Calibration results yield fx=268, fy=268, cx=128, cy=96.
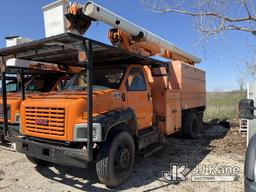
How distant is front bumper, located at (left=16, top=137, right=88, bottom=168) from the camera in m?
4.38

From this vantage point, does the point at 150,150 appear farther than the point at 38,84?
No

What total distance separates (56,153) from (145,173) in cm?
208

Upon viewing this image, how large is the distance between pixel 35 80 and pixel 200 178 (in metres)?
6.31

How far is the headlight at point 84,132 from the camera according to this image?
4387mm

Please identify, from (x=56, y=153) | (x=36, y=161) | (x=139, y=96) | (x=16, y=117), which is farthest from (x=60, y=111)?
(x=16, y=117)

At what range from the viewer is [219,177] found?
5.49 m

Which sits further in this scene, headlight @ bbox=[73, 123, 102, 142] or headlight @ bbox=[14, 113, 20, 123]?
headlight @ bbox=[14, 113, 20, 123]

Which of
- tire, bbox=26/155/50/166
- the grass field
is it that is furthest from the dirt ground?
the grass field

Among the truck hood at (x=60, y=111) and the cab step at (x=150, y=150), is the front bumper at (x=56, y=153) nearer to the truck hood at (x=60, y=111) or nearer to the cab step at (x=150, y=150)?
the truck hood at (x=60, y=111)

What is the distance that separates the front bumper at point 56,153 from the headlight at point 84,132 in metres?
0.21

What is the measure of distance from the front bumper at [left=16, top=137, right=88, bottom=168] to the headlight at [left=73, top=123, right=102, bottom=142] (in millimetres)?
214

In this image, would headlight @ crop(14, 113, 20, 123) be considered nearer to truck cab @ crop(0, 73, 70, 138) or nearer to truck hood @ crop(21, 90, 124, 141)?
truck cab @ crop(0, 73, 70, 138)

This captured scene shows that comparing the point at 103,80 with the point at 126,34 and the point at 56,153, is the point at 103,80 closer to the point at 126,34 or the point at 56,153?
the point at 126,34

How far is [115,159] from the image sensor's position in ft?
15.9
